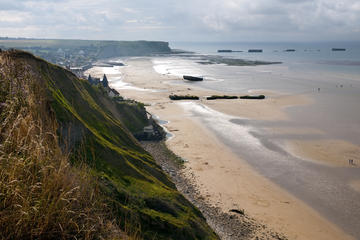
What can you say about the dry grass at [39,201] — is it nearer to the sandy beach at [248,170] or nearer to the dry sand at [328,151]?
the sandy beach at [248,170]

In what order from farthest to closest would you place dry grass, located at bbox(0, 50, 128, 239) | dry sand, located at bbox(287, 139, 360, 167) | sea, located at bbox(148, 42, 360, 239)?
dry sand, located at bbox(287, 139, 360, 167)
sea, located at bbox(148, 42, 360, 239)
dry grass, located at bbox(0, 50, 128, 239)

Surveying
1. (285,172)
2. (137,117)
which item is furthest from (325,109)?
(137,117)

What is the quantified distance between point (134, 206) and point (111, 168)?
275cm

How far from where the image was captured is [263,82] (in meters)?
83.8

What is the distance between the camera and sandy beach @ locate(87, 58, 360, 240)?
18141 mm

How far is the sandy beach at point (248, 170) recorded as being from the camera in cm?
1814

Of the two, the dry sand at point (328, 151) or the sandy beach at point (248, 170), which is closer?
the sandy beach at point (248, 170)

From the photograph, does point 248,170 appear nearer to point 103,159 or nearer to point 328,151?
point 328,151

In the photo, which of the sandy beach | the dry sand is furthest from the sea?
the dry sand

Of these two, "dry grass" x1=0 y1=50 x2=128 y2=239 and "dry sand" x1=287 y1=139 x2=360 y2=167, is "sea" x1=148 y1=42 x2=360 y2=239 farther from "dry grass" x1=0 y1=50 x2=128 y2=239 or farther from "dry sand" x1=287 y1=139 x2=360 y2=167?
"dry grass" x1=0 y1=50 x2=128 y2=239

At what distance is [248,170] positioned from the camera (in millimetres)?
25453

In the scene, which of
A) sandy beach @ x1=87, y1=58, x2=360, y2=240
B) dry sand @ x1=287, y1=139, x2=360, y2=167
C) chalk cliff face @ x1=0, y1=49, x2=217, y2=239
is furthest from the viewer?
dry sand @ x1=287, y1=139, x2=360, y2=167

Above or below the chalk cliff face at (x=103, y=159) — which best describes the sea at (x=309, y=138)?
below

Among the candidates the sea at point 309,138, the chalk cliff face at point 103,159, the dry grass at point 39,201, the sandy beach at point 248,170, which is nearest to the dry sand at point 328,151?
the sandy beach at point 248,170
